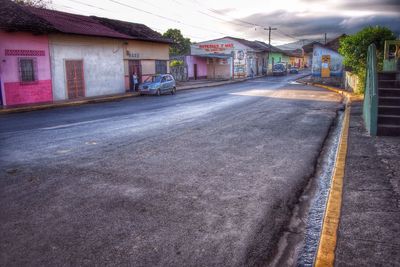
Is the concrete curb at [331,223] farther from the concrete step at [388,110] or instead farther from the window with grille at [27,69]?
the window with grille at [27,69]

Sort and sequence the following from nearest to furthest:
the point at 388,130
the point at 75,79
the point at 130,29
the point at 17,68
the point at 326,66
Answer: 1. the point at 388,130
2. the point at 17,68
3. the point at 75,79
4. the point at 130,29
5. the point at 326,66

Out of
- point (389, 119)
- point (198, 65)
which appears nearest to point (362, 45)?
point (389, 119)

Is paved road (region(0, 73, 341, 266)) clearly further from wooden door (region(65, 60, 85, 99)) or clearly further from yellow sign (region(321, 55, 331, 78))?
yellow sign (region(321, 55, 331, 78))

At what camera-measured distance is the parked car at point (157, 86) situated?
83.6ft

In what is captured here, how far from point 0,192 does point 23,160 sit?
6.67 feet

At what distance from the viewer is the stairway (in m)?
8.52

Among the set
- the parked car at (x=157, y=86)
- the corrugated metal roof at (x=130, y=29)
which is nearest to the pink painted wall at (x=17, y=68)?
the parked car at (x=157, y=86)

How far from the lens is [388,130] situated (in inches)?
334

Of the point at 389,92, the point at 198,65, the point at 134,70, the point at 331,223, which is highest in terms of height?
the point at 198,65

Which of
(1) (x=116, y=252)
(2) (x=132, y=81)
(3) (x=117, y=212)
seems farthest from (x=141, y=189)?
(2) (x=132, y=81)

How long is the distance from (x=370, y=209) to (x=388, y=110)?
579 cm

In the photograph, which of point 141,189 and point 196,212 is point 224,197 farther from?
point 141,189

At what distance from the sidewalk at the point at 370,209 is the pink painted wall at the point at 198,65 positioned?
41454 millimetres

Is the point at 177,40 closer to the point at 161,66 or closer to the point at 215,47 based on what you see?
the point at 215,47
